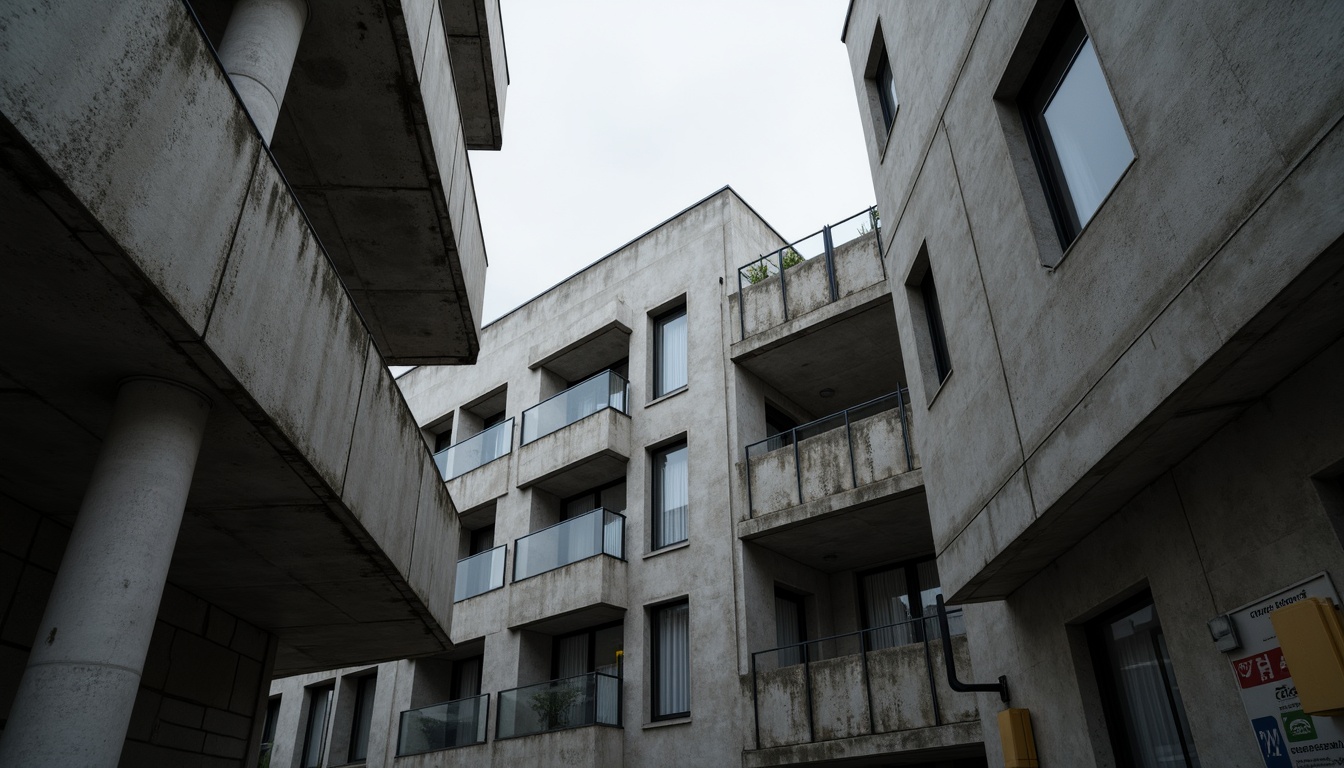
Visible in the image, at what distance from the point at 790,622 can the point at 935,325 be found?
8958 mm

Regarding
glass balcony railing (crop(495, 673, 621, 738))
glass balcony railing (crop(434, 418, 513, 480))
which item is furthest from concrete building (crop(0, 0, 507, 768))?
glass balcony railing (crop(434, 418, 513, 480))

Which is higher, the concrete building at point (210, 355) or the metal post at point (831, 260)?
the metal post at point (831, 260)

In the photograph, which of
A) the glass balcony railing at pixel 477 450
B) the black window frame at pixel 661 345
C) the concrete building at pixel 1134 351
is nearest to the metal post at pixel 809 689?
the concrete building at pixel 1134 351

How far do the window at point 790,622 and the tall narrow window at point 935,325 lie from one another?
26.4 ft

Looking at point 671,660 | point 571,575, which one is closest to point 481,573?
point 571,575

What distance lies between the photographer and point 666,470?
770 inches

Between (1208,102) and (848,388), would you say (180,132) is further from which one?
(848,388)

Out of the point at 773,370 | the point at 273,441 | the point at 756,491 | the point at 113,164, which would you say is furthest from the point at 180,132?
the point at 773,370

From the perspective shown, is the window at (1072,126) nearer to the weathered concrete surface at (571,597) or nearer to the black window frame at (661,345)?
the black window frame at (661,345)

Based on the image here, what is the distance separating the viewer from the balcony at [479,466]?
22.5 m

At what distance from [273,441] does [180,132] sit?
2273 millimetres

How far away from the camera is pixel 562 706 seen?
17250mm

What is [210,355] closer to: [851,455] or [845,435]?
[851,455]

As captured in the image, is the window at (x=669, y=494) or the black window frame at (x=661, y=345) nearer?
the window at (x=669, y=494)
